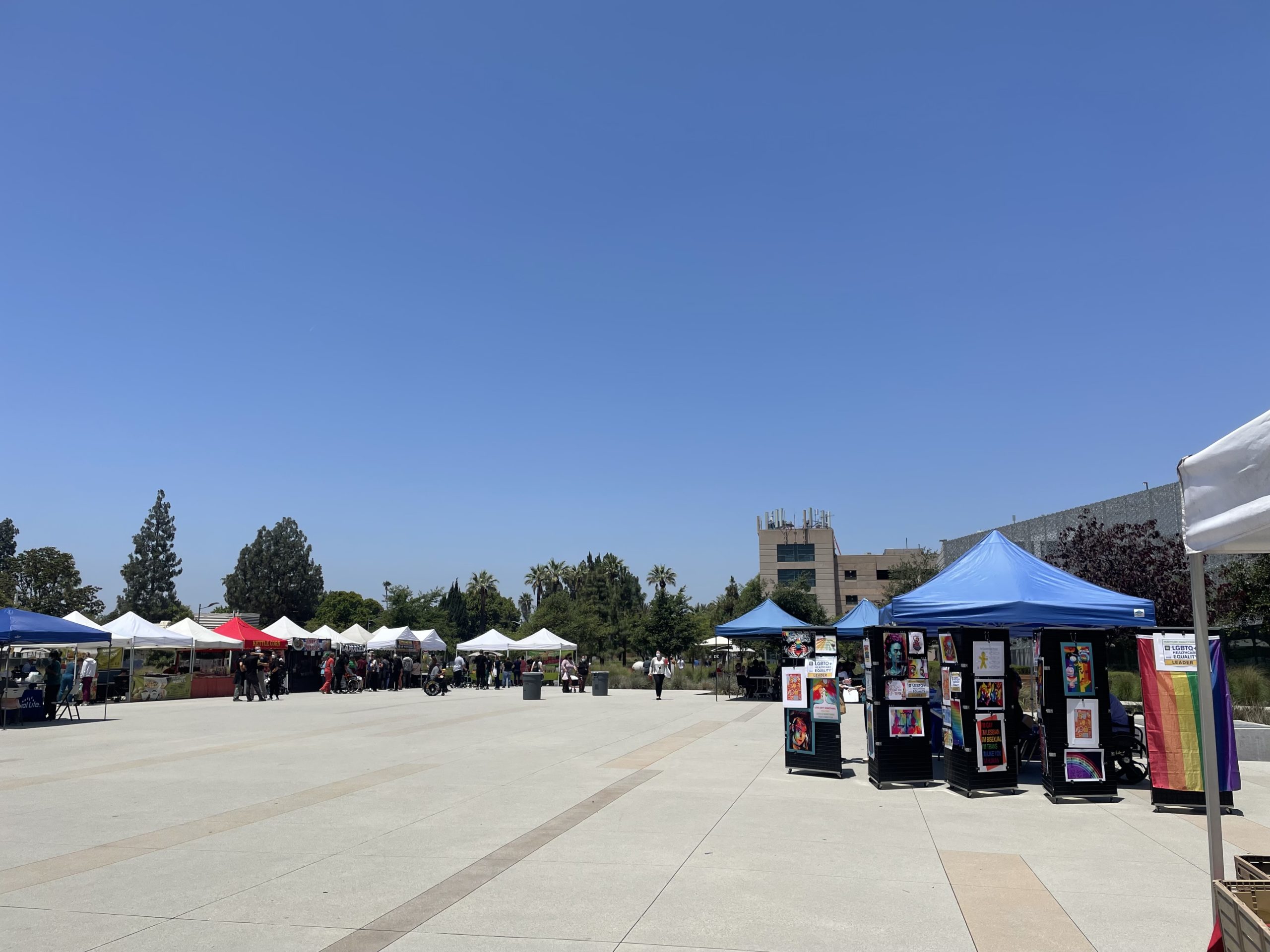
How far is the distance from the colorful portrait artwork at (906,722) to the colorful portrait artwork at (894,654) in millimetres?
414

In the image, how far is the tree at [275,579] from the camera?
9925cm

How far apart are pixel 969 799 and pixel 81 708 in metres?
25.7

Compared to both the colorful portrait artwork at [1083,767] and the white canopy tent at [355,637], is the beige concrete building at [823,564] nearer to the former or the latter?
the white canopy tent at [355,637]

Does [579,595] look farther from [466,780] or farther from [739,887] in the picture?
[739,887]

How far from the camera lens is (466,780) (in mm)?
11156

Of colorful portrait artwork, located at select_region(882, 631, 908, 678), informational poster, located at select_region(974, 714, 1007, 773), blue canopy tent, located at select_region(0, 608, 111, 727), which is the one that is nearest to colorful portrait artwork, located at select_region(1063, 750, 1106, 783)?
informational poster, located at select_region(974, 714, 1007, 773)

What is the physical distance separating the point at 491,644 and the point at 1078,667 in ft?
100

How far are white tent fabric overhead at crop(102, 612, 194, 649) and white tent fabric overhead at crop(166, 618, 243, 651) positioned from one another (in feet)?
4.02

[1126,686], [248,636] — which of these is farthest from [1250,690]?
[248,636]

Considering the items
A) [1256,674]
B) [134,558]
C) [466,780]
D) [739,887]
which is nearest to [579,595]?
[134,558]

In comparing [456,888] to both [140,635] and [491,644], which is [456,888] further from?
[491,644]

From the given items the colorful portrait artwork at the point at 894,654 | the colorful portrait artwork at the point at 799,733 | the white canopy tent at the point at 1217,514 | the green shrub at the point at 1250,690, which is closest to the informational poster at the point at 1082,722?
the colorful portrait artwork at the point at 894,654

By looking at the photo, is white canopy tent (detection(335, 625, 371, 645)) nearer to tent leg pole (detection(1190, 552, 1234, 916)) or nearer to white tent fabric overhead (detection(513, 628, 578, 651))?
white tent fabric overhead (detection(513, 628, 578, 651))

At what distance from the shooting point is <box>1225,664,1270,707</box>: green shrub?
1808 centimetres
